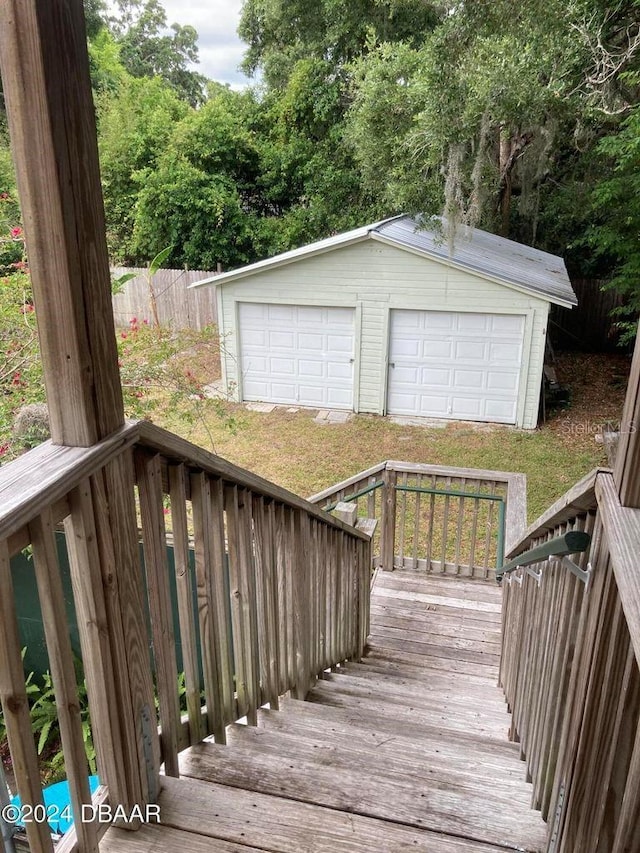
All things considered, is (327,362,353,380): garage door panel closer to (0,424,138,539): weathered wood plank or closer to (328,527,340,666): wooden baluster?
(328,527,340,666): wooden baluster

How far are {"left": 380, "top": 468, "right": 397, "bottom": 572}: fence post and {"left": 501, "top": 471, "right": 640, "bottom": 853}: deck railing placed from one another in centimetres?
303

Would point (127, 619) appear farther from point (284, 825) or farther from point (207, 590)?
point (284, 825)

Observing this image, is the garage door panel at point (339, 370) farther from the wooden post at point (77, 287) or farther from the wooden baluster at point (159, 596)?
the wooden post at point (77, 287)

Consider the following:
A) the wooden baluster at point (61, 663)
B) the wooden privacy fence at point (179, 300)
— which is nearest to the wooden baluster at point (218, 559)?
the wooden baluster at point (61, 663)

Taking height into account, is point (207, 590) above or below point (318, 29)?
below

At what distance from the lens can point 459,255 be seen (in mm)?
9789

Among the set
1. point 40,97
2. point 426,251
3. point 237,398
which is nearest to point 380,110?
point 426,251

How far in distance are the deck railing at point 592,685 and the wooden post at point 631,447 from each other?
0.03m

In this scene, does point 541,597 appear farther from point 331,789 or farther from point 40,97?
point 40,97

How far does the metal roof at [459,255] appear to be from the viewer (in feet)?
30.3

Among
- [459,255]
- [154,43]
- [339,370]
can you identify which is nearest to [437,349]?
[459,255]

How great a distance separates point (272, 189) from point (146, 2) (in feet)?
43.9

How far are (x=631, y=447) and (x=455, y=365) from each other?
9147 millimetres

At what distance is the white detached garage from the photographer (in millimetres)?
9453
